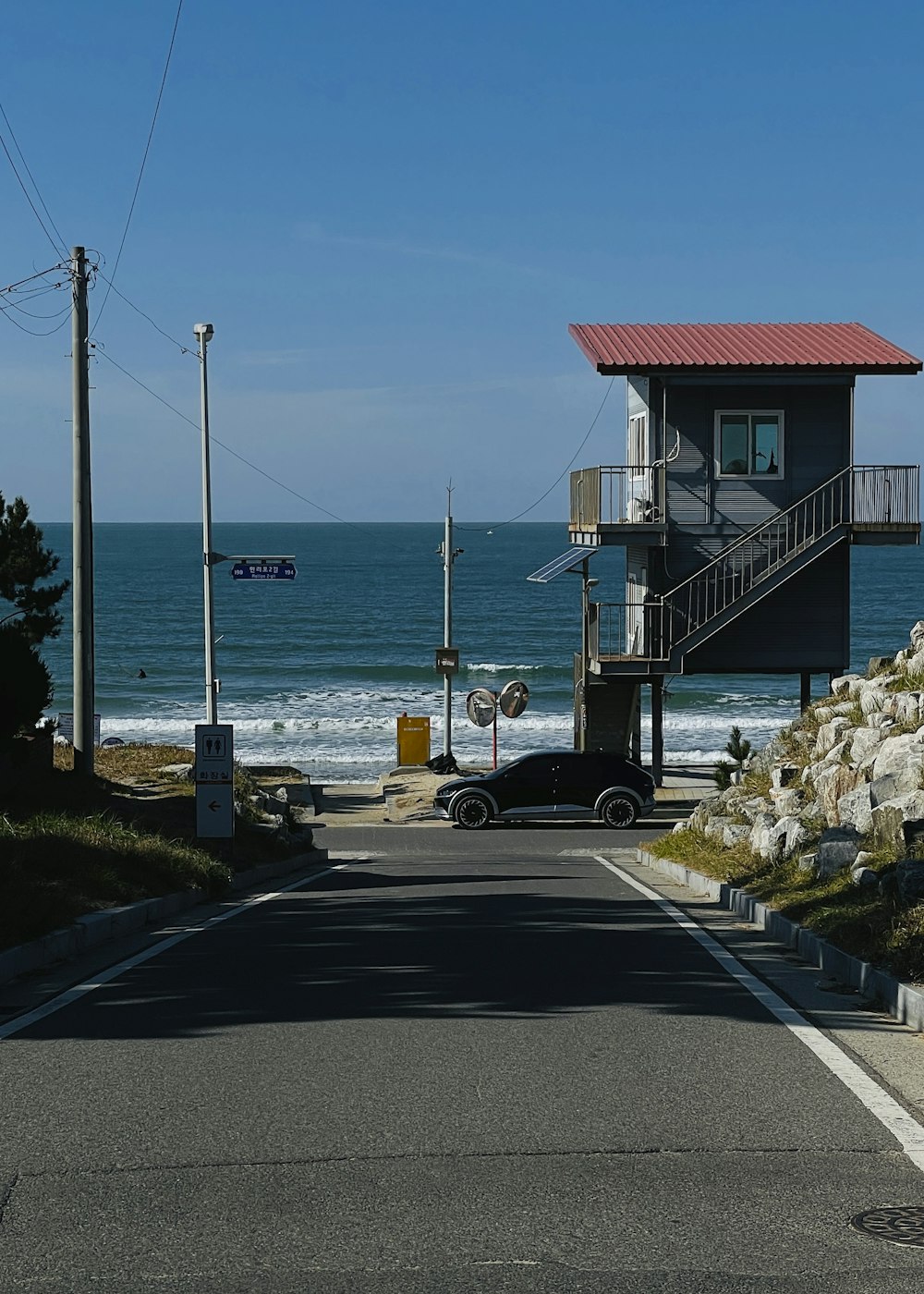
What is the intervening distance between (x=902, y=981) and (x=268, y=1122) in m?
3.99

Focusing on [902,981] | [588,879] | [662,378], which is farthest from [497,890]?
[662,378]

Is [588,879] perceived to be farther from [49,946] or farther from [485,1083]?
[485,1083]

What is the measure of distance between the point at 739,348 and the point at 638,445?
310cm

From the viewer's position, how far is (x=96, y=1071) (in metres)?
6.78

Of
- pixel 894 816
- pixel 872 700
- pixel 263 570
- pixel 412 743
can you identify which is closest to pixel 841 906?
pixel 894 816

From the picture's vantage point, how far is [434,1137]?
574 cm

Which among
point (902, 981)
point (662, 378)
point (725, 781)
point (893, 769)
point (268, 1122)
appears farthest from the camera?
point (662, 378)

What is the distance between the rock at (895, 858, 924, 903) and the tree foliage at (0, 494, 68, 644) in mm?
11485

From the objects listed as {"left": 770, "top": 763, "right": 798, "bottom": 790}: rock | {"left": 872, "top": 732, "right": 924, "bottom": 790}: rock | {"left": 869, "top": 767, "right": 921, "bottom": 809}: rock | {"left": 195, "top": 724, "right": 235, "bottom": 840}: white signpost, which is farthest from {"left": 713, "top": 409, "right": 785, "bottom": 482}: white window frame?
{"left": 869, "top": 767, "right": 921, "bottom": 809}: rock

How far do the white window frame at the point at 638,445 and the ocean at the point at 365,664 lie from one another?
20.4 ft

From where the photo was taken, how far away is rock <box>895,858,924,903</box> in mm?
9630

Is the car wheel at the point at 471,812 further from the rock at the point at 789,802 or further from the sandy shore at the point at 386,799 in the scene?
the rock at the point at 789,802

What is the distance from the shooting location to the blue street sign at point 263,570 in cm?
2823

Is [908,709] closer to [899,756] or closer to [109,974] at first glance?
[899,756]
